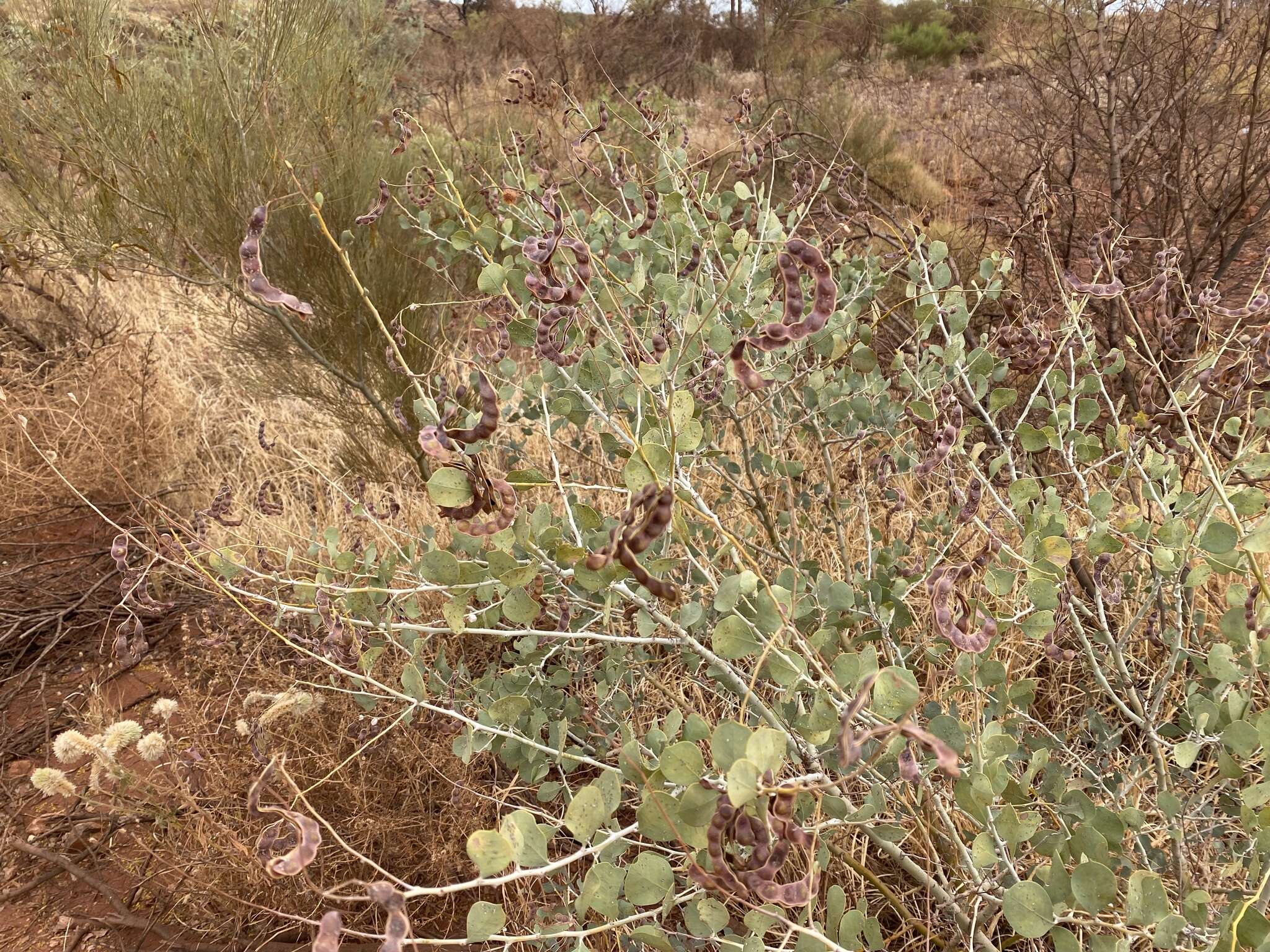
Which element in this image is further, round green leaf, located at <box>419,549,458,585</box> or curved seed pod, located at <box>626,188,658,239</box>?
curved seed pod, located at <box>626,188,658,239</box>

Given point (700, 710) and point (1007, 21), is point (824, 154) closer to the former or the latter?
point (1007, 21)

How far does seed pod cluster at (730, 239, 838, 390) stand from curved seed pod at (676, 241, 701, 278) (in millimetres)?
858

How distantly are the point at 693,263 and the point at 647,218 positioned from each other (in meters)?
0.12

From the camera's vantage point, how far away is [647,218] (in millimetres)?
1459

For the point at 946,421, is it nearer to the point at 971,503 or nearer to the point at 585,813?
the point at 971,503

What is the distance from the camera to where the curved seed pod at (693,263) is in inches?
57.4

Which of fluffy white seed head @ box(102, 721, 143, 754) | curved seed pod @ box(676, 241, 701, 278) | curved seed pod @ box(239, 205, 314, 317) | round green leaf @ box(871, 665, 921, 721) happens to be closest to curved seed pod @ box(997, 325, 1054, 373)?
curved seed pod @ box(676, 241, 701, 278)

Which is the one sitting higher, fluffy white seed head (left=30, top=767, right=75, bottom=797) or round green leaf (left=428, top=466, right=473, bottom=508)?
round green leaf (left=428, top=466, right=473, bottom=508)

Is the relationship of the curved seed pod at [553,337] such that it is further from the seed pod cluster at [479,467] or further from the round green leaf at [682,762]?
the round green leaf at [682,762]

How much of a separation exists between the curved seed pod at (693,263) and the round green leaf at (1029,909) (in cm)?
106

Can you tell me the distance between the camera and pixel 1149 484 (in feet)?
3.51

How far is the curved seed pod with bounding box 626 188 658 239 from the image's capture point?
4.83 feet


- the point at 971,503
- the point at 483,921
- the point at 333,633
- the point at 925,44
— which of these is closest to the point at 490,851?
the point at 483,921

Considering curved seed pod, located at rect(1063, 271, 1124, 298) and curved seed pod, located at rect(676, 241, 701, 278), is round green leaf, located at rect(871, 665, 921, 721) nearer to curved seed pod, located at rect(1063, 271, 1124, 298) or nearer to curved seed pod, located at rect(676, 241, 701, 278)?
curved seed pod, located at rect(1063, 271, 1124, 298)
